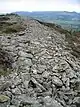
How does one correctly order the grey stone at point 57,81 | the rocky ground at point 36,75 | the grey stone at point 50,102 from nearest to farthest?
the grey stone at point 50,102, the rocky ground at point 36,75, the grey stone at point 57,81

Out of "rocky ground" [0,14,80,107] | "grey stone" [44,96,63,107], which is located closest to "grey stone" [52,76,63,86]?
"rocky ground" [0,14,80,107]

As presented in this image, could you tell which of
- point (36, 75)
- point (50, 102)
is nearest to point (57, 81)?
point (36, 75)

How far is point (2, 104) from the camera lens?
17.7m

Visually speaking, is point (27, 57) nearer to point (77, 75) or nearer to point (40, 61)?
point (40, 61)

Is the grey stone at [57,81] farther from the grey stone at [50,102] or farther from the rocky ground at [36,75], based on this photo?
the grey stone at [50,102]

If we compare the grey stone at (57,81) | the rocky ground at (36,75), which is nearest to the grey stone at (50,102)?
the rocky ground at (36,75)

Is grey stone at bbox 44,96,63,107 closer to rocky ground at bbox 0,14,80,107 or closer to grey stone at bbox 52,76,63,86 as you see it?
rocky ground at bbox 0,14,80,107

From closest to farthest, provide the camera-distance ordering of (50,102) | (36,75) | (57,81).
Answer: (50,102), (57,81), (36,75)

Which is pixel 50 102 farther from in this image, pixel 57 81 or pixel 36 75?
pixel 36 75

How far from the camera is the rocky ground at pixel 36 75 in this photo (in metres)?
19.0

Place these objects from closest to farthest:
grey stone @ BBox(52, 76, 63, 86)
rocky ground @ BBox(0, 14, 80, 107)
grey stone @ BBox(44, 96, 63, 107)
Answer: grey stone @ BBox(44, 96, 63, 107) → rocky ground @ BBox(0, 14, 80, 107) → grey stone @ BBox(52, 76, 63, 86)

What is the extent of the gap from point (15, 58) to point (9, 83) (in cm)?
514

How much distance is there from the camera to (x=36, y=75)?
22.1 metres

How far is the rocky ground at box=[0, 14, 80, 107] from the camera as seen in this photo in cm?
1905
